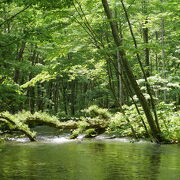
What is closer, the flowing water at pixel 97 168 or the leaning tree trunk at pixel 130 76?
the flowing water at pixel 97 168

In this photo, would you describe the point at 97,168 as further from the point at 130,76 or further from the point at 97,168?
the point at 130,76

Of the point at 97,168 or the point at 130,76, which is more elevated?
the point at 130,76

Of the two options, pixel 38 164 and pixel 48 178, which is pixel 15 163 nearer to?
pixel 38 164

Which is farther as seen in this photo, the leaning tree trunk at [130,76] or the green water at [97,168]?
the leaning tree trunk at [130,76]

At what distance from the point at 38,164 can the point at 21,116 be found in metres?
10.8

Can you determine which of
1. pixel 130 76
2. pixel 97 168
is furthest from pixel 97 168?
pixel 130 76

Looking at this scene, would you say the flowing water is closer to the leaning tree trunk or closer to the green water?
the green water

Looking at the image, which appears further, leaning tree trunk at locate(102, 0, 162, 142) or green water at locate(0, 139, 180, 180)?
leaning tree trunk at locate(102, 0, 162, 142)

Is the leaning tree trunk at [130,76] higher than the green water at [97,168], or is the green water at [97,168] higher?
the leaning tree trunk at [130,76]

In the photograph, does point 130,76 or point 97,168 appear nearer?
point 97,168

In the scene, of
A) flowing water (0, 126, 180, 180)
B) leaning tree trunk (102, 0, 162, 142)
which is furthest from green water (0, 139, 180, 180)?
leaning tree trunk (102, 0, 162, 142)

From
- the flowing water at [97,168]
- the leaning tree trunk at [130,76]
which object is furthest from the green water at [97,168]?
the leaning tree trunk at [130,76]

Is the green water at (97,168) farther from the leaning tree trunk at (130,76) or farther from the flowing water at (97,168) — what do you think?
the leaning tree trunk at (130,76)

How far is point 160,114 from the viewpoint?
42.9 ft
